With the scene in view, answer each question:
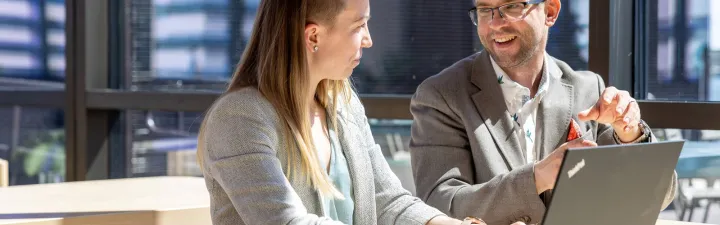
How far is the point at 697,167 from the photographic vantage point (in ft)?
9.15

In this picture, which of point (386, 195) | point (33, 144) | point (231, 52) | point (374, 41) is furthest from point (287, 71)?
point (33, 144)

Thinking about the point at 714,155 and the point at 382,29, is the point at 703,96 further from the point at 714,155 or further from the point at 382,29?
the point at 382,29

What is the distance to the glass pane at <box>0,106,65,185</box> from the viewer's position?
191 inches

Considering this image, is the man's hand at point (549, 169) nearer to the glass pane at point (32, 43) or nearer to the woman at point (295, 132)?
the woman at point (295, 132)

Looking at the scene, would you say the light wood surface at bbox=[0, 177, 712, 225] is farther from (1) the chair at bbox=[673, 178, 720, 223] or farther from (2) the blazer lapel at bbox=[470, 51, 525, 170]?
(1) the chair at bbox=[673, 178, 720, 223]

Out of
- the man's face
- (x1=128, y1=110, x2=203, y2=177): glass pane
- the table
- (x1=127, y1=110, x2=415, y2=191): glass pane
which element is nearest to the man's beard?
the man's face

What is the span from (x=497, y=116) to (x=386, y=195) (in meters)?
0.36

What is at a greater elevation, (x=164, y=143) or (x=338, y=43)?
(x=338, y=43)

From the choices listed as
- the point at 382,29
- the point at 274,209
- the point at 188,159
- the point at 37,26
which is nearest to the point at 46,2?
the point at 37,26

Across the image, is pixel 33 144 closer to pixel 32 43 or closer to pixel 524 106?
pixel 32 43

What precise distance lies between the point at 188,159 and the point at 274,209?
291cm

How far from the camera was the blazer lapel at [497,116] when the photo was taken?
7.08ft

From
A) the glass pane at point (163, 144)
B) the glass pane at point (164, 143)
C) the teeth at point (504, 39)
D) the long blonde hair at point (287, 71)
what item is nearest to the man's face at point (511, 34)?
the teeth at point (504, 39)

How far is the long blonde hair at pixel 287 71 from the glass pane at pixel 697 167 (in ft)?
4.47
